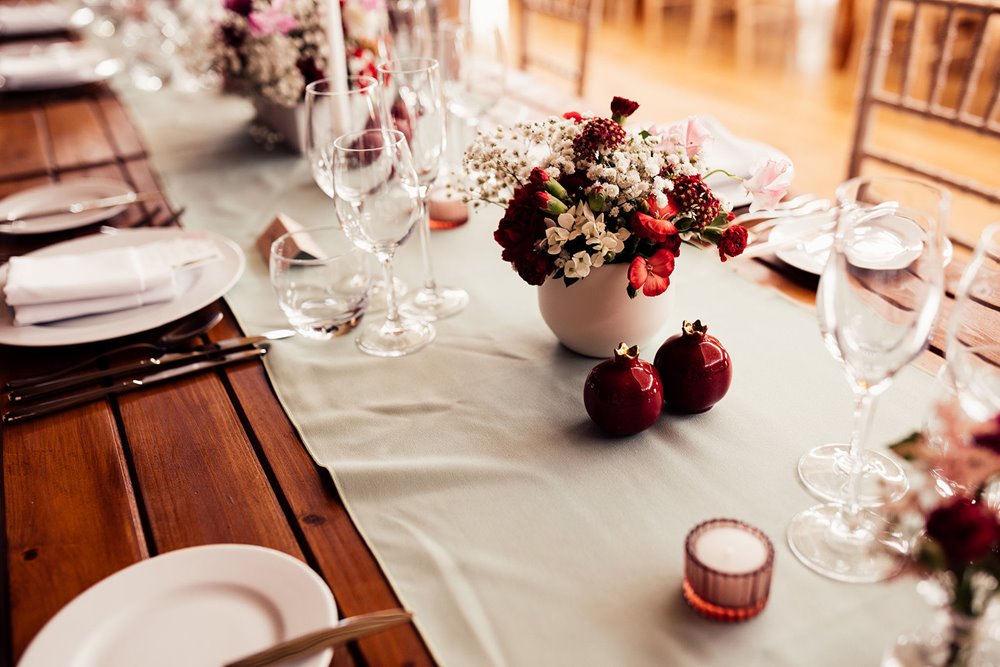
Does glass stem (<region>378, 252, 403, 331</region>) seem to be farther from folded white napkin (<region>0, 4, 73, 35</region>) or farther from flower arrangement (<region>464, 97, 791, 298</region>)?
folded white napkin (<region>0, 4, 73, 35</region>)

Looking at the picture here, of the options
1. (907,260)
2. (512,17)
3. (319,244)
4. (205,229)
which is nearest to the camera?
(907,260)

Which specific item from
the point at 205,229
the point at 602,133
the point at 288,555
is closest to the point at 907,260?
the point at 602,133

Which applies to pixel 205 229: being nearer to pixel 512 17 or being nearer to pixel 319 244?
pixel 319 244

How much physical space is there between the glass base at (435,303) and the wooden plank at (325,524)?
0.73 feet

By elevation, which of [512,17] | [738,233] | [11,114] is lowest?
[512,17]

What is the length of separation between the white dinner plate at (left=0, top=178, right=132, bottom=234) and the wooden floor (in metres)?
1.98

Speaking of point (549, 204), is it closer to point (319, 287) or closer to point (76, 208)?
point (319, 287)

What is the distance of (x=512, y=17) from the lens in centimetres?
596

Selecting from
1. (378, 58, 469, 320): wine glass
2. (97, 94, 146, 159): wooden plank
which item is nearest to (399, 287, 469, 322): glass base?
(378, 58, 469, 320): wine glass

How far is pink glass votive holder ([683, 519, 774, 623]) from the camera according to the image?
63 centimetres

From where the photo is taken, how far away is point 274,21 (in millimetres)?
1546

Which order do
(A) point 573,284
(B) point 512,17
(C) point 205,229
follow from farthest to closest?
(B) point 512,17, (C) point 205,229, (A) point 573,284

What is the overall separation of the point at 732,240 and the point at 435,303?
1.45 ft

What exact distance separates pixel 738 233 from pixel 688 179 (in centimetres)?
7
